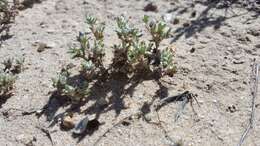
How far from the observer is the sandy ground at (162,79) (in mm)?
3223

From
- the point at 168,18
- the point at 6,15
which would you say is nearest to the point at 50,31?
the point at 6,15

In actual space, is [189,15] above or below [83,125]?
above

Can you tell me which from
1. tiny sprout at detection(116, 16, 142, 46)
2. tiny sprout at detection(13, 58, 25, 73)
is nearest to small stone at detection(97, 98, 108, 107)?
tiny sprout at detection(116, 16, 142, 46)

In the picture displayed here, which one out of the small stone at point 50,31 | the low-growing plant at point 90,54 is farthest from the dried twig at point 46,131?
the small stone at point 50,31

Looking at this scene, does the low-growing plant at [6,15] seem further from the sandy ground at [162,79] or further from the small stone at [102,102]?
the small stone at [102,102]

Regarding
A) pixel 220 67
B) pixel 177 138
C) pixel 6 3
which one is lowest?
pixel 177 138

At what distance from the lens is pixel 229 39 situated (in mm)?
3912

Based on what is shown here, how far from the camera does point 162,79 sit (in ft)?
11.9

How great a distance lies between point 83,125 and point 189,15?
160 cm

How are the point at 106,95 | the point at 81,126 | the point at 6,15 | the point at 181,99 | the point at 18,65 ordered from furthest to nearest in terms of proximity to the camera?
the point at 6,15, the point at 18,65, the point at 106,95, the point at 181,99, the point at 81,126

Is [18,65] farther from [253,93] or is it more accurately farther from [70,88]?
[253,93]

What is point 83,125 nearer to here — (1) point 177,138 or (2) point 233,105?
(1) point 177,138

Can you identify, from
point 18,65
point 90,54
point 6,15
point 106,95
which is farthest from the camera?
point 6,15

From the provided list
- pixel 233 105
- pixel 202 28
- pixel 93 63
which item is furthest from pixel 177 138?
pixel 202 28
